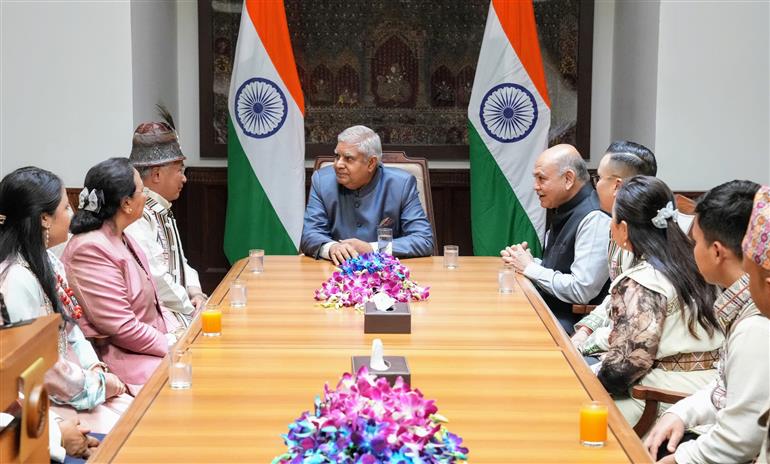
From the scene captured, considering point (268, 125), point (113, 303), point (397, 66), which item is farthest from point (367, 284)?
point (397, 66)

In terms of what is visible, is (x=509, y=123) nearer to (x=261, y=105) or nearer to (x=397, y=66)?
(x=397, y=66)

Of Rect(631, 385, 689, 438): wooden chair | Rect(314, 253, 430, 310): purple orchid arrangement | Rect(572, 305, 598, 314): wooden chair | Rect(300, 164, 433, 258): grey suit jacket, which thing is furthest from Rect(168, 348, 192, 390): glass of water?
Rect(300, 164, 433, 258): grey suit jacket

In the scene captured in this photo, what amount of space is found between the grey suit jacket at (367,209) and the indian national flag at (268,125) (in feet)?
4.55

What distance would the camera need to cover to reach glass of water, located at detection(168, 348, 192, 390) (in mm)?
2254

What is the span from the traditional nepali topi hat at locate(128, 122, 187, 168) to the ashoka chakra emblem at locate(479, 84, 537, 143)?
7.69 feet

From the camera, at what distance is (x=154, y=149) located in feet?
14.0

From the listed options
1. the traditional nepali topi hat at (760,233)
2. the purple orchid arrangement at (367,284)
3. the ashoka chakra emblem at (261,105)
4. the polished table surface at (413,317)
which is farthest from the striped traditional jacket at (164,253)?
the traditional nepali topi hat at (760,233)

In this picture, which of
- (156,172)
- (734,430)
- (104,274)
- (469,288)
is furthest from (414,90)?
(734,430)

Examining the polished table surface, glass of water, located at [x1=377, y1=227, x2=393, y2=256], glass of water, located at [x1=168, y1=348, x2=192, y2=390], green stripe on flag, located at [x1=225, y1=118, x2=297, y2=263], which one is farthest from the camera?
green stripe on flag, located at [x1=225, y1=118, x2=297, y2=263]

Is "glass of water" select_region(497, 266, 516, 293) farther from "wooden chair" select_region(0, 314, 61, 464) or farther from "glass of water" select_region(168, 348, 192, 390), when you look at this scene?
"wooden chair" select_region(0, 314, 61, 464)

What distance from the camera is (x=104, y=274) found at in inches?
127

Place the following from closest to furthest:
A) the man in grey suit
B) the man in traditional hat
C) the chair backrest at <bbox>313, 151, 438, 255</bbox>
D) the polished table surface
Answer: the polished table surface, the man in traditional hat, the man in grey suit, the chair backrest at <bbox>313, 151, 438, 255</bbox>

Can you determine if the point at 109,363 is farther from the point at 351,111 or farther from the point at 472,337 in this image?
the point at 351,111

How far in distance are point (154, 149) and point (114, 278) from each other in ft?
3.82
